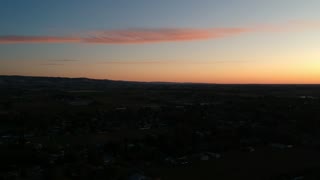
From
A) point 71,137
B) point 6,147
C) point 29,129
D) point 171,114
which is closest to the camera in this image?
point 6,147

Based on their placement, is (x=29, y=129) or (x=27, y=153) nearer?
(x=27, y=153)

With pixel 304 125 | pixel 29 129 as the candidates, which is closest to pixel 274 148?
pixel 304 125

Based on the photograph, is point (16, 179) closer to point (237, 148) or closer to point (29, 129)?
point (237, 148)

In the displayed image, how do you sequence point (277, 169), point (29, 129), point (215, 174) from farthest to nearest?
point (29, 129), point (277, 169), point (215, 174)

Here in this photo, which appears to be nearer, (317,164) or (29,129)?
(317,164)

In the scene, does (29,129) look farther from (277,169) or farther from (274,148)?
(277,169)

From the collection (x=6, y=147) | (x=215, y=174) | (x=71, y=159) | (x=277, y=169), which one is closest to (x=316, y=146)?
(x=277, y=169)

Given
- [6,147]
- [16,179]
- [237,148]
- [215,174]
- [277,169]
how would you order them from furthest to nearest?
[237,148] < [6,147] < [277,169] < [215,174] < [16,179]

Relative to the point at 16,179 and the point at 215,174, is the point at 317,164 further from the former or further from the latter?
the point at 16,179

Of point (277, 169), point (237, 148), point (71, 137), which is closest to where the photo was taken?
point (277, 169)
